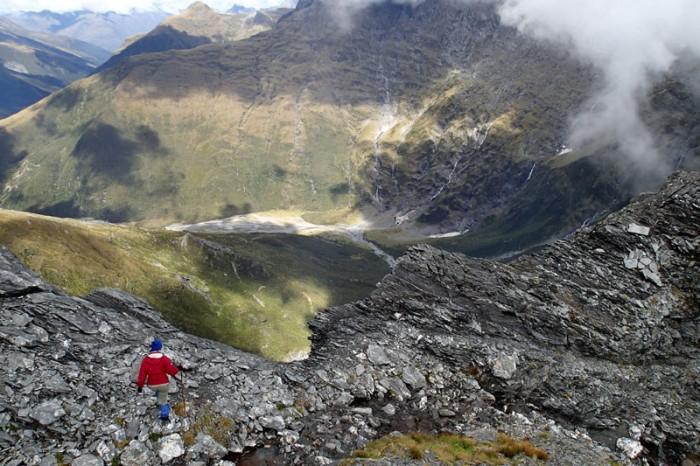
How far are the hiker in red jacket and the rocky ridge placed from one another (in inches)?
24.8

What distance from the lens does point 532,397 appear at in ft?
86.2

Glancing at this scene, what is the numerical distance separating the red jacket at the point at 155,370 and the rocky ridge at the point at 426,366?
1134 mm

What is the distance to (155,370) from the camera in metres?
18.9

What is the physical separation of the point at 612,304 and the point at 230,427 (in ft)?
84.4

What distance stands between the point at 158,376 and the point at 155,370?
11.7 inches

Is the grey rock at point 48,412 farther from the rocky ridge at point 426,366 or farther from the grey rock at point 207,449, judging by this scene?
the grey rock at point 207,449

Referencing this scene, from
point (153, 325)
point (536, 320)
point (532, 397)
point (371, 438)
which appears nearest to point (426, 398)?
point (371, 438)

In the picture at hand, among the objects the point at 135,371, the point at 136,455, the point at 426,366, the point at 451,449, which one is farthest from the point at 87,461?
the point at 426,366

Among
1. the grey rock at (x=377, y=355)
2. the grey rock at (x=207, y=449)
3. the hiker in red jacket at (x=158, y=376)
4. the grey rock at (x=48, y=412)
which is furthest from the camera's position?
the grey rock at (x=377, y=355)

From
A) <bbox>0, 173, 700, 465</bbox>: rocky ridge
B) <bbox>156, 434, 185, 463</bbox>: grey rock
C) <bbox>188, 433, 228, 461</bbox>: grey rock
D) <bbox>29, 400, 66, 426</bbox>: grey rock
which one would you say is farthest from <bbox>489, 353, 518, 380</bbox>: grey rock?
<bbox>29, 400, 66, 426</bbox>: grey rock

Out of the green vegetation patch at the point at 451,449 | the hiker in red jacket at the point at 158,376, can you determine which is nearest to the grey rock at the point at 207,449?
the hiker in red jacket at the point at 158,376

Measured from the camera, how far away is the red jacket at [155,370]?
18750 millimetres

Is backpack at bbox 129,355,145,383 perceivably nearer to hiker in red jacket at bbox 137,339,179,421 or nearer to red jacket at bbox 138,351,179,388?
hiker in red jacket at bbox 137,339,179,421

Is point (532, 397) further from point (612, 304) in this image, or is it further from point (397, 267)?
point (397, 267)
